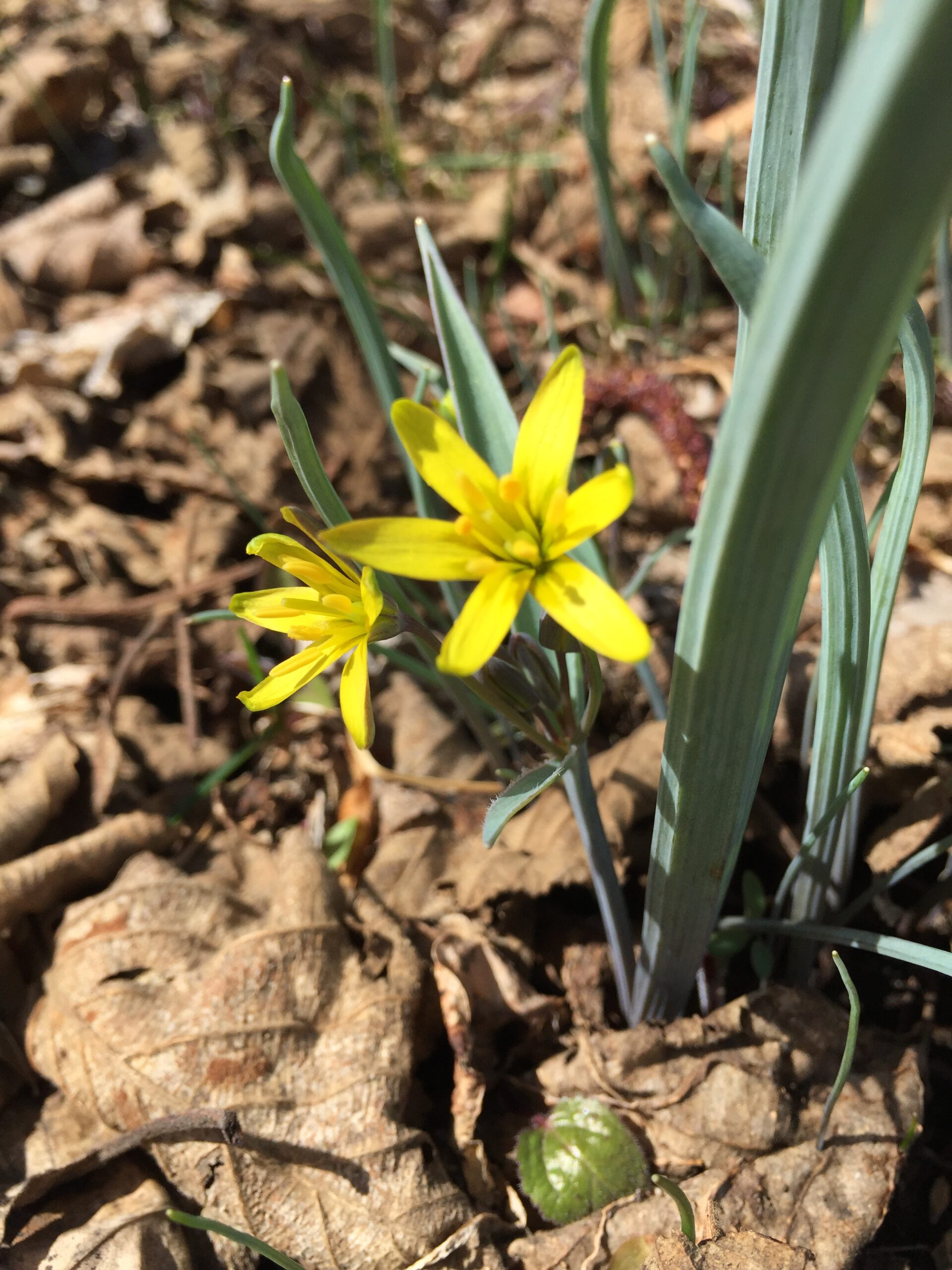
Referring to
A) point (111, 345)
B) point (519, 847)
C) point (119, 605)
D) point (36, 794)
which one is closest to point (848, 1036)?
point (519, 847)

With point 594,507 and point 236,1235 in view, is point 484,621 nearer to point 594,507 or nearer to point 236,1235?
point 594,507

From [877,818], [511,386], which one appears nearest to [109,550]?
[511,386]

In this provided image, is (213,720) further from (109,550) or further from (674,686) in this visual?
(674,686)

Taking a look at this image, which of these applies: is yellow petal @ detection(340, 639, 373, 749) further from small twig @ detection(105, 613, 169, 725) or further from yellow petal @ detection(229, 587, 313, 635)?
small twig @ detection(105, 613, 169, 725)

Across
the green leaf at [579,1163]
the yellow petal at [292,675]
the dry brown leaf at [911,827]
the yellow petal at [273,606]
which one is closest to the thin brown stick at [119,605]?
the yellow petal at [273,606]

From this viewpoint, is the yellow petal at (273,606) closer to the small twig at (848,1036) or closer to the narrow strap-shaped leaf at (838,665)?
the narrow strap-shaped leaf at (838,665)
